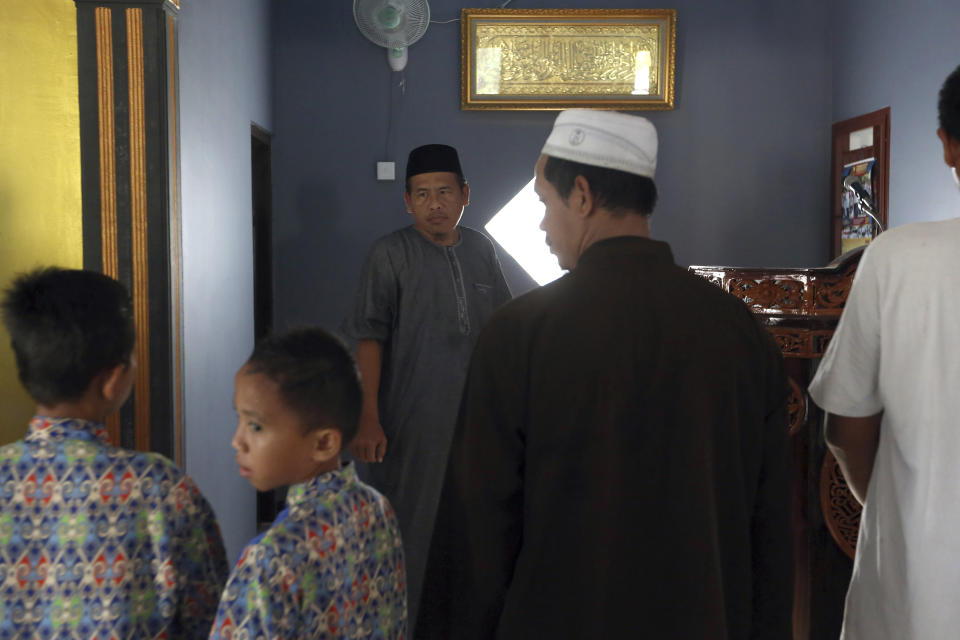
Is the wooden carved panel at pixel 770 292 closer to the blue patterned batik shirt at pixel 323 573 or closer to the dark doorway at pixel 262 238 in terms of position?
the blue patterned batik shirt at pixel 323 573

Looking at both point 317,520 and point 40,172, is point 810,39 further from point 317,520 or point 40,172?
point 317,520

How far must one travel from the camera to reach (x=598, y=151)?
1.18 metres

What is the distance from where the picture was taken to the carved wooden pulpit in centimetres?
201

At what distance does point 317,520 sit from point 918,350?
913mm

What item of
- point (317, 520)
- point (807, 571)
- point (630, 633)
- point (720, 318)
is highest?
point (720, 318)

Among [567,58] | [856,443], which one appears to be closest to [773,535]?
[856,443]

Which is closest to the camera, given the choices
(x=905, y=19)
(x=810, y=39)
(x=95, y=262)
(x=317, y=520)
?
(x=317, y=520)

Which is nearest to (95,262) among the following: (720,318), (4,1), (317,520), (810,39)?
(4,1)

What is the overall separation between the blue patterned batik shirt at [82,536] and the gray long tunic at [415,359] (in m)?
1.39

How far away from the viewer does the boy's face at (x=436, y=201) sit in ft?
8.38

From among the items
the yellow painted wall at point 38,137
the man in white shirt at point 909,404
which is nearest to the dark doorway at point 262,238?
the yellow painted wall at point 38,137

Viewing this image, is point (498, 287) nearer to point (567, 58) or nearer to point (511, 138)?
point (511, 138)

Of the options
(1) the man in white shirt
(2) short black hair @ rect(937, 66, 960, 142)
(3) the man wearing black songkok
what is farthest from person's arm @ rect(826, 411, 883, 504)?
(3) the man wearing black songkok

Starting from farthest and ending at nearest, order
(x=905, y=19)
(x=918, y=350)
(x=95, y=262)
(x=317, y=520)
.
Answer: (x=905, y=19), (x=95, y=262), (x=918, y=350), (x=317, y=520)
